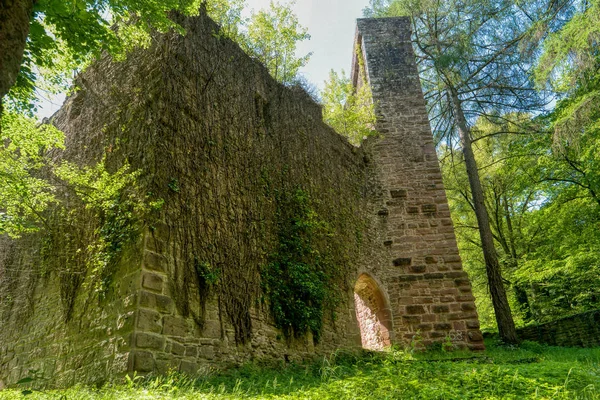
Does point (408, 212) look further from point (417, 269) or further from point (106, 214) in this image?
point (106, 214)

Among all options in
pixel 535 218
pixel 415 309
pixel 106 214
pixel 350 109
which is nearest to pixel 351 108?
pixel 350 109

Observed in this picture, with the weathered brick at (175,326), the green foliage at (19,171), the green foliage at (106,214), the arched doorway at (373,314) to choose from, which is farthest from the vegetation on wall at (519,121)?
the green foliage at (19,171)

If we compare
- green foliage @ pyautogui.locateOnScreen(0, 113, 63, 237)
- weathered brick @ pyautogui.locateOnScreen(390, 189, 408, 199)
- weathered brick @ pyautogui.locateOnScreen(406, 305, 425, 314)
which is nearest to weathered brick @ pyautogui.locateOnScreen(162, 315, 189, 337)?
green foliage @ pyautogui.locateOnScreen(0, 113, 63, 237)

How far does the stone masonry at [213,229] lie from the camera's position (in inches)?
207

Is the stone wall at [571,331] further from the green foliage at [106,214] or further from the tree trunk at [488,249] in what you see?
the green foliage at [106,214]

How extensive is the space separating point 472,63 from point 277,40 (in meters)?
6.29

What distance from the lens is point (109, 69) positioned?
286 inches

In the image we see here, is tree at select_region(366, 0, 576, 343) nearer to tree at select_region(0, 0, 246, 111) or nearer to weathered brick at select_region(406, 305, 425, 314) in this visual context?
weathered brick at select_region(406, 305, 425, 314)

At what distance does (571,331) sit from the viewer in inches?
469

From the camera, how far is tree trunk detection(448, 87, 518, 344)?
11.2 m

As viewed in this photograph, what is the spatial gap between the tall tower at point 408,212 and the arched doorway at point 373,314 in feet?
0.29

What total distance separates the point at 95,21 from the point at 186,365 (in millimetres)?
3977

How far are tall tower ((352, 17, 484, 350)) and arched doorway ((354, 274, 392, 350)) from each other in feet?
0.29

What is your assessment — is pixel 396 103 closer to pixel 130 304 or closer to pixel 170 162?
pixel 170 162
